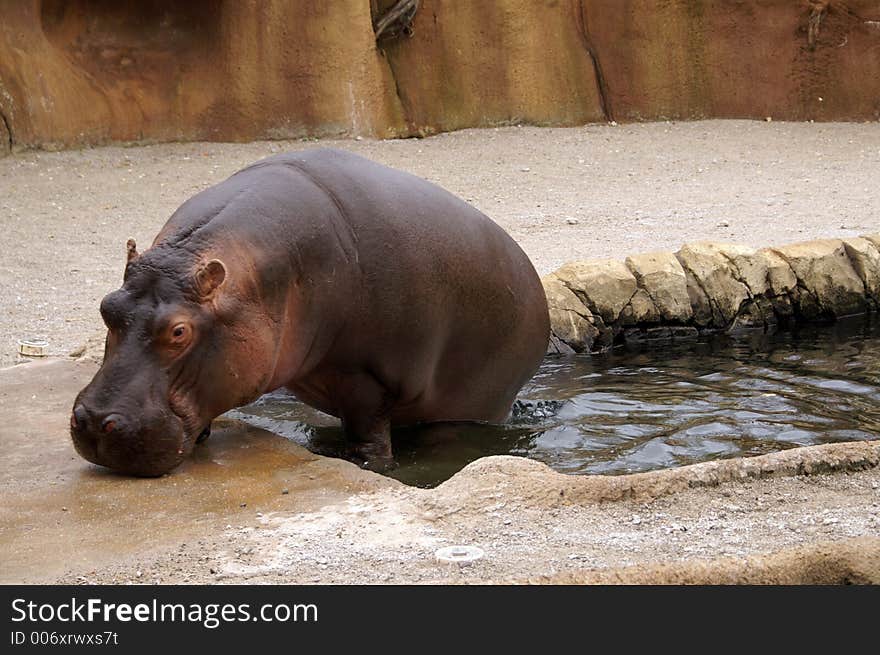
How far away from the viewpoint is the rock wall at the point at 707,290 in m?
6.80

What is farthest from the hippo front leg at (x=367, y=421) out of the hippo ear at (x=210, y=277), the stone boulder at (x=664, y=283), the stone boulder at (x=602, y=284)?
the stone boulder at (x=664, y=283)

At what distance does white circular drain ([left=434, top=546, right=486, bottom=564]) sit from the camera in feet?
9.97

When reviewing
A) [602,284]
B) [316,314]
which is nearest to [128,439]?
[316,314]

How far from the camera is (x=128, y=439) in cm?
379

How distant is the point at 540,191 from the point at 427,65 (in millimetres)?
3116

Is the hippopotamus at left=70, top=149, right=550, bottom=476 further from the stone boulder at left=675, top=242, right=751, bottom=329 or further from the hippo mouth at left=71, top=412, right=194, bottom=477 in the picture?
the stone boulder at left=675, top=242, right=751, bottom=329

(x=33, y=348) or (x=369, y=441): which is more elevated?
(x=33, y=348)

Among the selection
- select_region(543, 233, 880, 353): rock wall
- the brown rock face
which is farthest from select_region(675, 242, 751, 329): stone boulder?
the brown rock face

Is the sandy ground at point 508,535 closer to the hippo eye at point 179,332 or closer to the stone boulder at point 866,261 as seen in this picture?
the hippo eye at point 179,332

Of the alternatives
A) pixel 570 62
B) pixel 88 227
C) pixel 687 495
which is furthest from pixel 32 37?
pixel 687 495

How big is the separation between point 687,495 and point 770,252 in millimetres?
4128

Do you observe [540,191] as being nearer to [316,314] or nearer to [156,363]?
[316,314]

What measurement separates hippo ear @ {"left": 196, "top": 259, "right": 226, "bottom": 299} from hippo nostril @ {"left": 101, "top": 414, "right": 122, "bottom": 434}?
1.48ft

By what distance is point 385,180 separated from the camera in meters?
4.70
